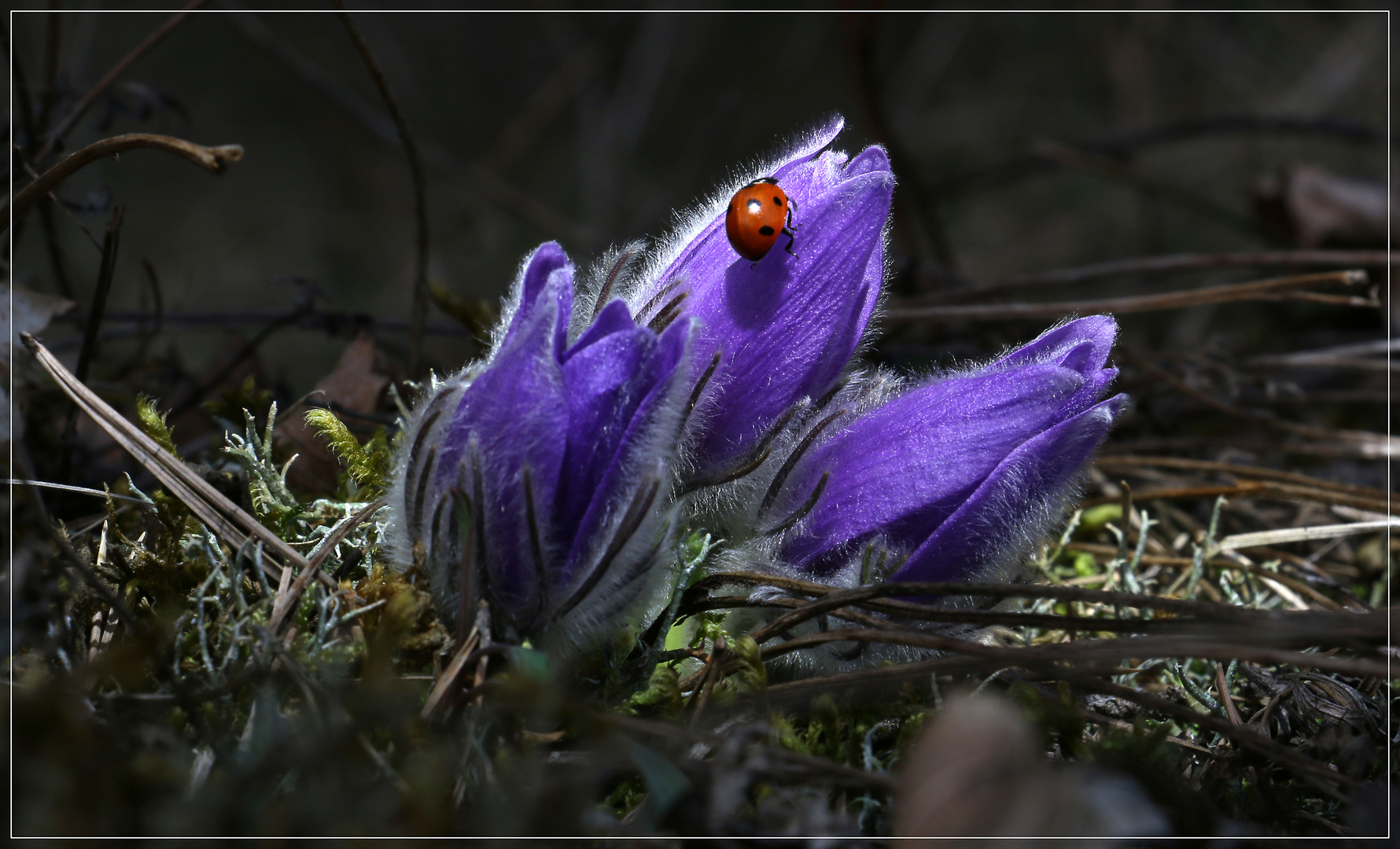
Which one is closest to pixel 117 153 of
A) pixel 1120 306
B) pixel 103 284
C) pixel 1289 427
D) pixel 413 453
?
pixel 103 284

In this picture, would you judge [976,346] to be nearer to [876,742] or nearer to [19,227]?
[876,742]

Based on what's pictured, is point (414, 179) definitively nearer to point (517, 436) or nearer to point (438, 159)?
point (517, 436)

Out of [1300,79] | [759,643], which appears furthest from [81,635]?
[1300,79]

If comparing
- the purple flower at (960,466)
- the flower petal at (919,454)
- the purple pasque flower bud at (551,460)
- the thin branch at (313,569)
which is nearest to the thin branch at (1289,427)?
the purple flower at (960,466)

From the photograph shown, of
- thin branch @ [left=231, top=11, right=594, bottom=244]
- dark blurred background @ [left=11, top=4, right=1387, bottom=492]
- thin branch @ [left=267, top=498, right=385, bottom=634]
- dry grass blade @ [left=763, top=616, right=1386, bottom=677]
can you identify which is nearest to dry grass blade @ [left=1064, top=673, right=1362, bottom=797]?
dry grass blade @ [left=763, top=616, right=1386, bottom=677]

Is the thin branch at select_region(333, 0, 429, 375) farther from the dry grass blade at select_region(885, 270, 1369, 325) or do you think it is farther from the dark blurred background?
the dark blurred background
